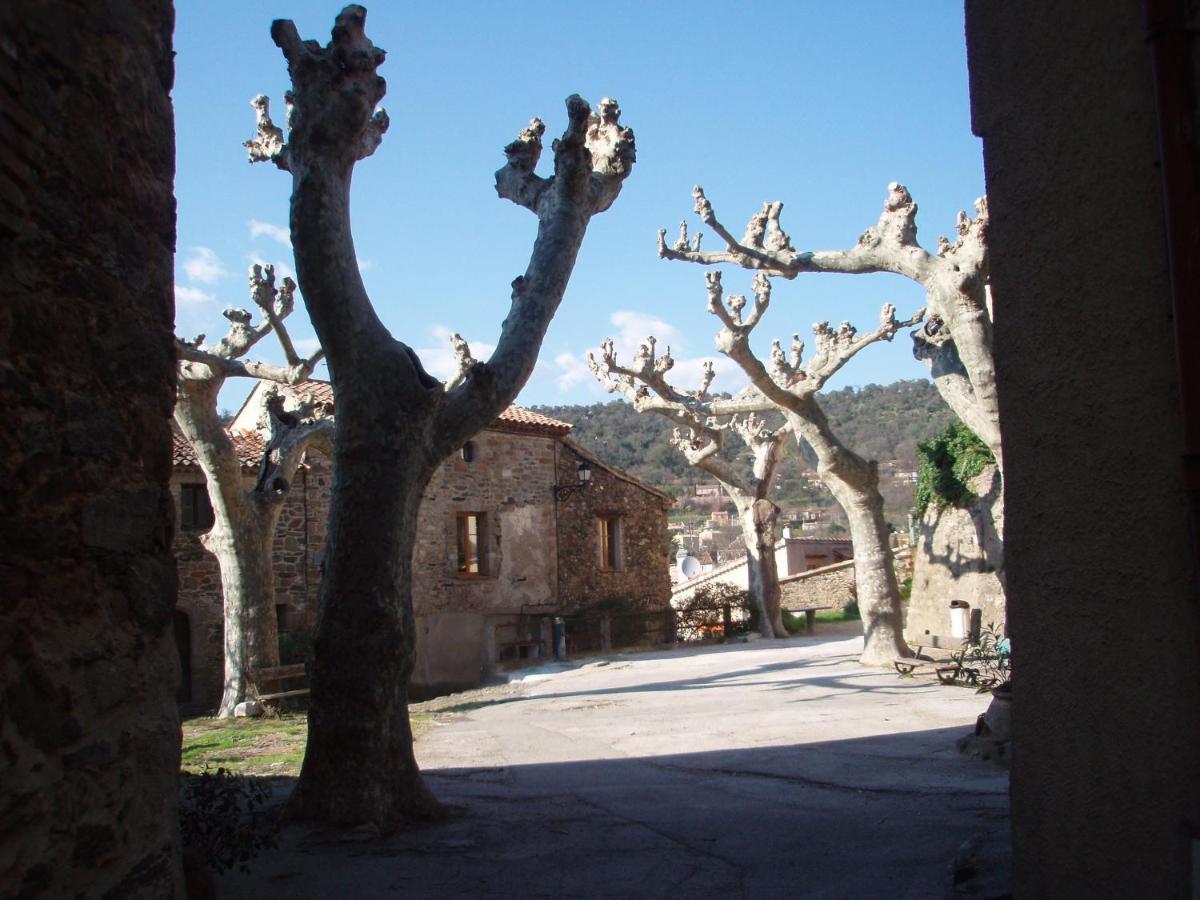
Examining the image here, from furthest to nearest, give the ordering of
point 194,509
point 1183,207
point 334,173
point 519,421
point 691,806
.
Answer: point 519,421, point 194,509, point 334,173, point 691,806, point 1183,207

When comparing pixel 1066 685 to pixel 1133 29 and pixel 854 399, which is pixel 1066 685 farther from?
pixel 854 399

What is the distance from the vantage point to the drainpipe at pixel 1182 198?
2.44m

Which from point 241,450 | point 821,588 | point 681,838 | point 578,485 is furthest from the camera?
point 821,588

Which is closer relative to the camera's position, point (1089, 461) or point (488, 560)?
point (1089, 461)

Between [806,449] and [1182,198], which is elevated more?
[806,449]

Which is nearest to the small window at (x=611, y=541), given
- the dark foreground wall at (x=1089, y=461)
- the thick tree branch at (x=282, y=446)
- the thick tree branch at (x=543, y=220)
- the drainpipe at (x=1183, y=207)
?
the thick tree branch at (x=282, y=446)

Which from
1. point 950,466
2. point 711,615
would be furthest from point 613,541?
point 950,466

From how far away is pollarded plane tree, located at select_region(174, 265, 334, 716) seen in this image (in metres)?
13.3

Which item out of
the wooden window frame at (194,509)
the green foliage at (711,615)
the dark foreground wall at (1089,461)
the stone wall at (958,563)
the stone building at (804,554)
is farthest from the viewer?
the stone building at (804,554)

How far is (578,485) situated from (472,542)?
3.01 metres

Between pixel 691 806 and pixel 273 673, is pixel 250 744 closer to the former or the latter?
pixel 273 673

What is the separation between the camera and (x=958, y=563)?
664 inches

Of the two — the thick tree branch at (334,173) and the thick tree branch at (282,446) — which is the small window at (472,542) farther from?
the thick tree branch at (334,173)

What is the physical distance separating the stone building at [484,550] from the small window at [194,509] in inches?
0.9
